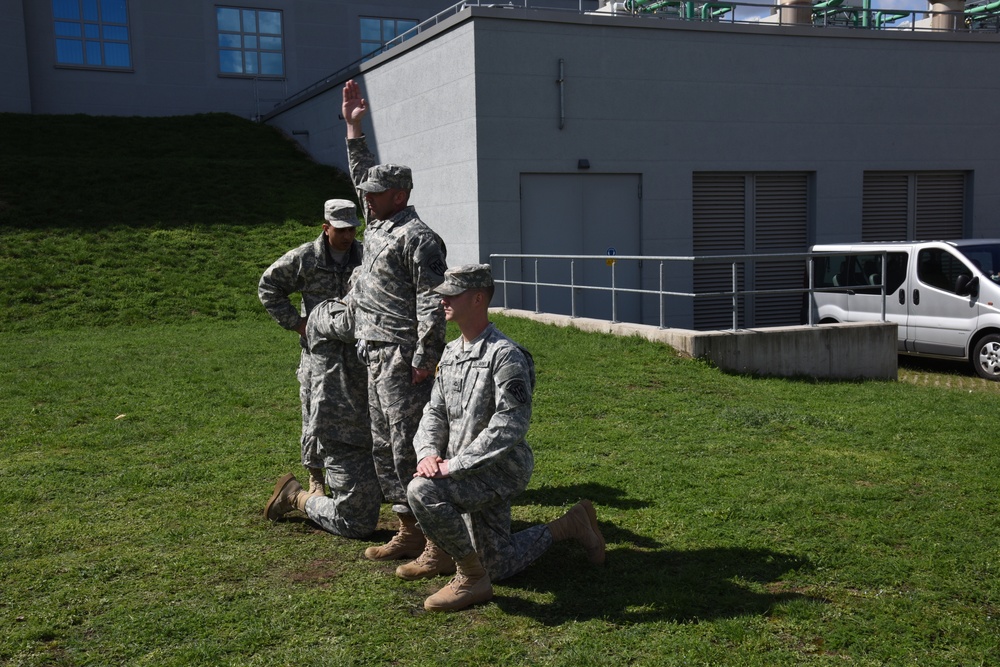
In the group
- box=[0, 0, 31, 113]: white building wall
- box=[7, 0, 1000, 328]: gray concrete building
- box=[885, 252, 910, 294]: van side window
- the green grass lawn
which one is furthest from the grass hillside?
box=[885, 252, 910, 294]: van side window

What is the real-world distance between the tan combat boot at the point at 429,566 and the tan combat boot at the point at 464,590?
352mm

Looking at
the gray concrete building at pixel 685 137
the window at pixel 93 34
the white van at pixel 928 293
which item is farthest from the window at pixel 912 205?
the window at pixel 93 34

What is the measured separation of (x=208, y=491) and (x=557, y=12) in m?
12.5

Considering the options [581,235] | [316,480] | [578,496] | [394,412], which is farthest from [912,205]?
[394,412]

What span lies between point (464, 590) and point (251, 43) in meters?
30.6

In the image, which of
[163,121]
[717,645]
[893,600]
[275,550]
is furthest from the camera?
[163,121]

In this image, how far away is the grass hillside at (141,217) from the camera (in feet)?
52.3

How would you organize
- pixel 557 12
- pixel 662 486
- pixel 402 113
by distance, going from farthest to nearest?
pixel 402 113 < pixel 557 12 < pixel 662 486

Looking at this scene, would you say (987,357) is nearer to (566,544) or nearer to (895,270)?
(895,270)

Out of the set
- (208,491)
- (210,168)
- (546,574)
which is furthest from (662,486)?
(210,168)

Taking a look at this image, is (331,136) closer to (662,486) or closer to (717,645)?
(662,486)

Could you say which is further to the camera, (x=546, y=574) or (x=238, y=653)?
(x=546, y=574)

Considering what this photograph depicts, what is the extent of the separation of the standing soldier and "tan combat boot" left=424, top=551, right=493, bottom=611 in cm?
115

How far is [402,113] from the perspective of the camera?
1888 cm
